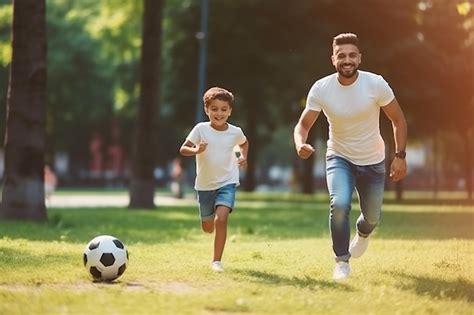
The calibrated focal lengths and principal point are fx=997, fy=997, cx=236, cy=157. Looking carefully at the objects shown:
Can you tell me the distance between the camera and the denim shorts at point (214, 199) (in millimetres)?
10047

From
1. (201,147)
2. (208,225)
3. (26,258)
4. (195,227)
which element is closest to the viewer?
(201,147)

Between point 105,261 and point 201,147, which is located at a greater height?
point 201,147

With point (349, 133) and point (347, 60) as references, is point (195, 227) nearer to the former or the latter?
point (349, 133)

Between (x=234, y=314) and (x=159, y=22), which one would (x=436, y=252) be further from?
(x=159, y=22)

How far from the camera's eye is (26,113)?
1778cm

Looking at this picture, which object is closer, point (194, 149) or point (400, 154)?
point (400, 154)

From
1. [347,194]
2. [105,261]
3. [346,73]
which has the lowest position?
[105,261]

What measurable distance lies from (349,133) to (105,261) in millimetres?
2598

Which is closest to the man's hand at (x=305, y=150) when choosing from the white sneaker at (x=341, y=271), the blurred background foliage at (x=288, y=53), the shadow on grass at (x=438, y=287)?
the white sneaker at (x=341, y=271)

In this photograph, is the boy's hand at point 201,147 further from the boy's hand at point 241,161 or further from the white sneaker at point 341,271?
the white sneaker at point 341,271

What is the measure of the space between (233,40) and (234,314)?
30.1m

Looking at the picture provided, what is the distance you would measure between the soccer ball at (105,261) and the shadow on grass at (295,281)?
47.3 inches

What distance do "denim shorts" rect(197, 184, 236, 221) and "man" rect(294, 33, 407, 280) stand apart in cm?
104

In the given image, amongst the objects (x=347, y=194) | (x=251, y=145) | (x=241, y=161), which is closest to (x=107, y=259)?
(x=241, y=161)
